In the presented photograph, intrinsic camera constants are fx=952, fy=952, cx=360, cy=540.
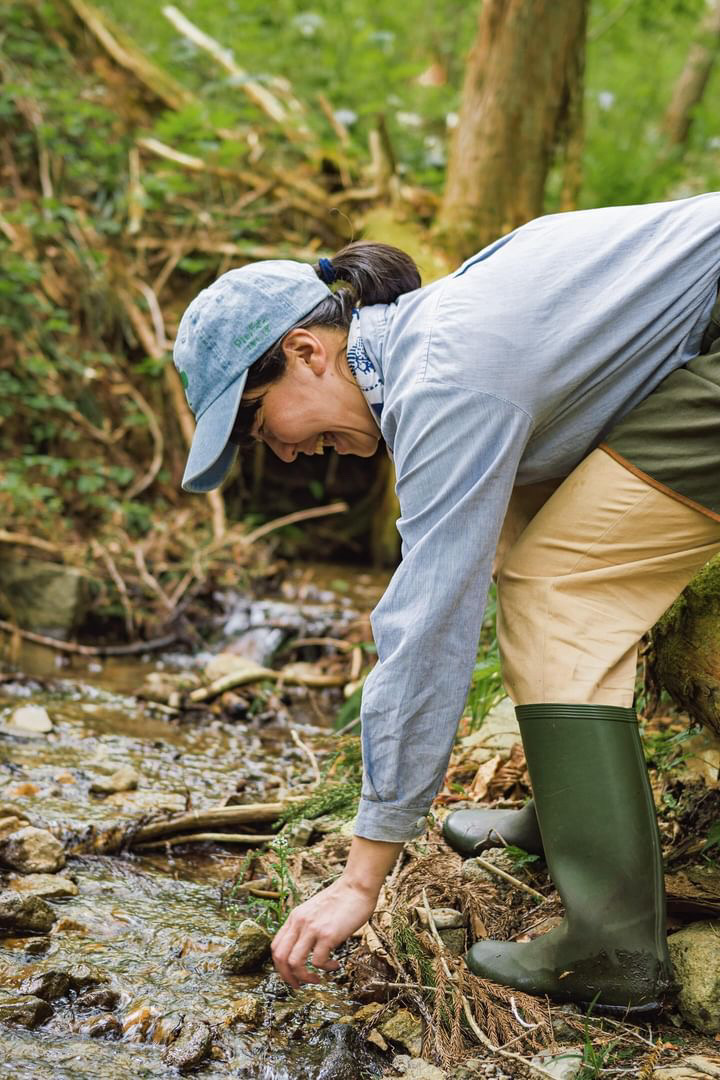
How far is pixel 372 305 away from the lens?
165 centimetres

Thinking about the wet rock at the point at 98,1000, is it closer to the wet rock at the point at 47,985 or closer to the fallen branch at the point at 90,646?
the wet rock at the point at 47,985

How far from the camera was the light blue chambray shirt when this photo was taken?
1361mm

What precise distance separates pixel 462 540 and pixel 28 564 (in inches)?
128

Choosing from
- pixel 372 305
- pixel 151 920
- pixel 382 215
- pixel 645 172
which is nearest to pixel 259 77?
pixel 382 215

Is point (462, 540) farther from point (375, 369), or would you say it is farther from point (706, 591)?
point (706, 591)

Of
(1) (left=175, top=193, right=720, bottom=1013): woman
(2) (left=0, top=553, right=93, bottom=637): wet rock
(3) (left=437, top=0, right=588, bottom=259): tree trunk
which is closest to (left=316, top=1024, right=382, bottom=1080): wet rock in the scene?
(1) (left=175, top=193, right=720, bottom=1013): woman

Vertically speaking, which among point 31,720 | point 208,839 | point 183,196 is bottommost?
point 31,720

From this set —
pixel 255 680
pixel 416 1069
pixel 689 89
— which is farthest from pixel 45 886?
pixel 689 89

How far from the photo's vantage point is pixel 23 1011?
1466 millimetres

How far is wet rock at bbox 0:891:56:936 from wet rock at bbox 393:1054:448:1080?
28.0 inches

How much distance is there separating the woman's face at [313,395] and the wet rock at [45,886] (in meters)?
1.02

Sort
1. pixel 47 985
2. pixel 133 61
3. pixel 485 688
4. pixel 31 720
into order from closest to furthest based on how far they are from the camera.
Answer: pixel 47 985, pixel 485 688, pixel 31 720, pixel 133 61

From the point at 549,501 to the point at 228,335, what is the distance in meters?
0.59

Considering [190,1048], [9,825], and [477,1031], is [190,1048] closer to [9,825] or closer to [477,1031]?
[477,1031]
